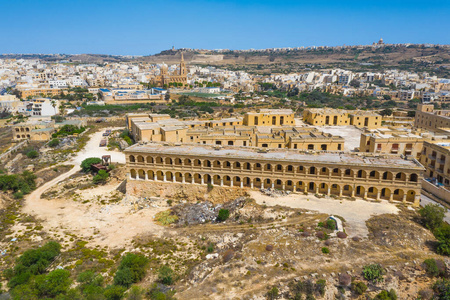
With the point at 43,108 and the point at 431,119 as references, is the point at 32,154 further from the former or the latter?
the point at 431,119

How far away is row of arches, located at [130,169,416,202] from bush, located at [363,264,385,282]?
13.5 meters

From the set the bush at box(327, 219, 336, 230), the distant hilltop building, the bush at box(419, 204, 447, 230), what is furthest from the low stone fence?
the distant hilltop building

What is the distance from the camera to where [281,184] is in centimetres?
Answer: 3719

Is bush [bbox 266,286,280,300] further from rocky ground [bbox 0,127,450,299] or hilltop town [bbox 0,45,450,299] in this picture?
rocky ground [bbox 0,127,450,299]

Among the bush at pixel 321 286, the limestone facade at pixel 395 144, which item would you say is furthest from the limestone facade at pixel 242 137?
the bush at pixel 321 286

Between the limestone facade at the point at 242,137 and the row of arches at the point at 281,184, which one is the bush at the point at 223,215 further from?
the limestone facade at the point at 242,137

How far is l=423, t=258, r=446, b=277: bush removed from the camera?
22422mm

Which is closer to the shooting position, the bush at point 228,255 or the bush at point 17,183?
the bush at point 228,255

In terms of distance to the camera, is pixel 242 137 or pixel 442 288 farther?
pixel 242 137

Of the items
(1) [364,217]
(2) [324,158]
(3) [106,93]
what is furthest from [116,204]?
(3) [106,93]

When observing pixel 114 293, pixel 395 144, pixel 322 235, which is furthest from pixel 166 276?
pixel 395 144

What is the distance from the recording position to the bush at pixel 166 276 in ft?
79.3

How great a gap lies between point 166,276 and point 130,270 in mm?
2981

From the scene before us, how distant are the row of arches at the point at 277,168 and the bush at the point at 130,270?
15.0 metres
